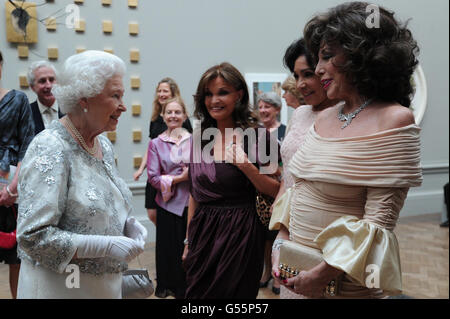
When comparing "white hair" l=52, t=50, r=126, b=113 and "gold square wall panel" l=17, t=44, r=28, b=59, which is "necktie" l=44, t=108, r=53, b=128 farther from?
"gold square wall panel" l=17, t=44, r=28, b=59

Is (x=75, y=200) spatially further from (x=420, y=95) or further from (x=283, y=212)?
(x=420, y=95)

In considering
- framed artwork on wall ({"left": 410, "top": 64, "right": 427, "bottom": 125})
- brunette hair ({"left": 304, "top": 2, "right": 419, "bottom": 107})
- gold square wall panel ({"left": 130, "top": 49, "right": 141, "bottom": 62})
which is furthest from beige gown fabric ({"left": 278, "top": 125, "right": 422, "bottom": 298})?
framed artwork on wall ({"left": 410, "top": 64, "right": 427, "bottom": 125})

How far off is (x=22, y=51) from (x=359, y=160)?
3.33 m

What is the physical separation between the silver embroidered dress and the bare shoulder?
3.29 ft

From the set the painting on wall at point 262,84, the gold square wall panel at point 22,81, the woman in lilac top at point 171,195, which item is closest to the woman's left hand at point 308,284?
the woman in lilac top at point 171,195

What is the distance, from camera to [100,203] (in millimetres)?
1667

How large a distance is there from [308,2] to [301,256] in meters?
5.28

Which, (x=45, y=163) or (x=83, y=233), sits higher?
(x=45, y=163)

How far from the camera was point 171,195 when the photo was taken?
382 centimetres

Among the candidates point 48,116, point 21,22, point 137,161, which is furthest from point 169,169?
point 21,22
